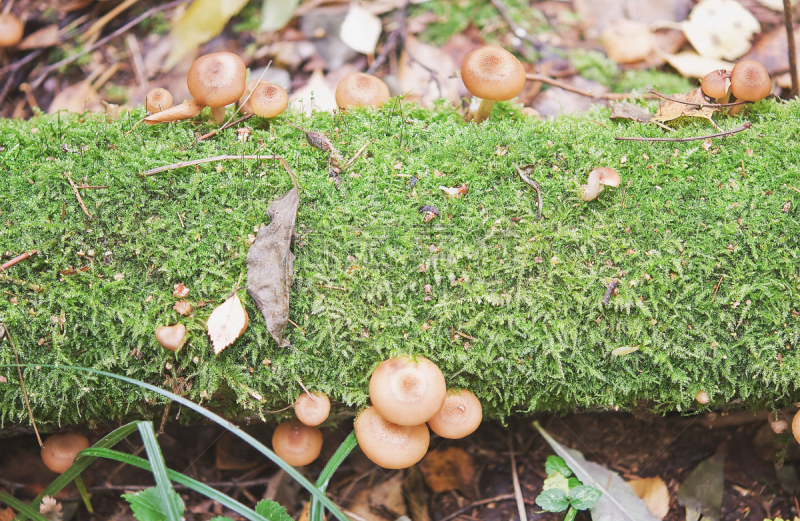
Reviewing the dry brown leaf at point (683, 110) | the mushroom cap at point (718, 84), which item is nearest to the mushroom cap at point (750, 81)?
the mushroom cap at point (718, 84)

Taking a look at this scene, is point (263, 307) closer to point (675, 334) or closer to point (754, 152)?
point (675, 334)

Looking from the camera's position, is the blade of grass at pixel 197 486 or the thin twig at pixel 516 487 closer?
the blade of grass at pixel 197 486

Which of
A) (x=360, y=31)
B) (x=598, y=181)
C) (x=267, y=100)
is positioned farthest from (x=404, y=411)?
(x=360, y=31)

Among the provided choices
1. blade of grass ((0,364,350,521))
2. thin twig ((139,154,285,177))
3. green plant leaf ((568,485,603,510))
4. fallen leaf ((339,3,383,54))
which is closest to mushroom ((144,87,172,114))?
thin twig ((139,154,285,177))

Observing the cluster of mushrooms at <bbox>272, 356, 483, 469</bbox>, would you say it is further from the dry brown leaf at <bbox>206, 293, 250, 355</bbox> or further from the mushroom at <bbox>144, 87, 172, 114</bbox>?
the mushroom at <bbox>144, 87, 172, 114</bbox>

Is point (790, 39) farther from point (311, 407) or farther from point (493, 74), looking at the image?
point (311, 407)

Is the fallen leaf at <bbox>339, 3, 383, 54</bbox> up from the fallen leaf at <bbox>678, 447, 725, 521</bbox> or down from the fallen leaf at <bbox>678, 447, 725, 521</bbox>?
up

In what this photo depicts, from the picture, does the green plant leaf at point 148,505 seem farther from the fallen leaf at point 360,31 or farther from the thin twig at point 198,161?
the fallen leaf at point 360,31

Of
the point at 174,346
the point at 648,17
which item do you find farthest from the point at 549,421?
the point at 648,17
